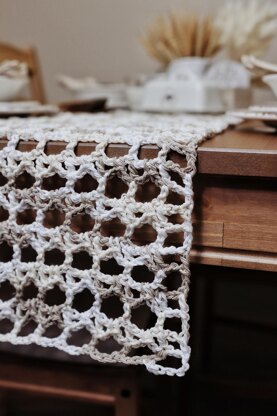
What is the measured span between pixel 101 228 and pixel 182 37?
29.9 inches

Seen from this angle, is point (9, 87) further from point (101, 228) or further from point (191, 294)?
point (191, 294)

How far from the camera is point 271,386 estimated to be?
3.86 feet

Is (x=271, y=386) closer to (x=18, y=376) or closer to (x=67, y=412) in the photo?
(x=67, y=412)

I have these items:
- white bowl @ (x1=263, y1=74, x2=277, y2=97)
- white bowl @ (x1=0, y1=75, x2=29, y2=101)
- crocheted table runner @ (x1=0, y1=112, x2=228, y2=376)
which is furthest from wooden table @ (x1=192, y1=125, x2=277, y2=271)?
white bowl @ (x1=0, y1=75, x2=29, y2=101)

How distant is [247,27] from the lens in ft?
4.08

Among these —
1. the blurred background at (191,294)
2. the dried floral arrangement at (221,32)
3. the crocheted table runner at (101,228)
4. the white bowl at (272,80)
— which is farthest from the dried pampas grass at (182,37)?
the crocheted table runner at (101,228)

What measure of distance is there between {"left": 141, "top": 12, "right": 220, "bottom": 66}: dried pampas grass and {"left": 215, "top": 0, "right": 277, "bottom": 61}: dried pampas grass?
3 cm

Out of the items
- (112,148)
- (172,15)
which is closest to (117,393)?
(112,148)

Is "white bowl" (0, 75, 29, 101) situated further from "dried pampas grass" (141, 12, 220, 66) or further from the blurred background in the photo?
the blurred background

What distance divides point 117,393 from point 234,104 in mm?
737

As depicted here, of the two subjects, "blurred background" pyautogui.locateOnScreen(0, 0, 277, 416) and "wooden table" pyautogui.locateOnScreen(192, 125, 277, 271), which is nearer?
"wooden table" pyautogui.locateOnScreen(192, 125, 277, 271)

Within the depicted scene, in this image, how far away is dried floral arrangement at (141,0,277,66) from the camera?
125 cm

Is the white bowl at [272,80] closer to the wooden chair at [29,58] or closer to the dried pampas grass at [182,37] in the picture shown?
the dried pampas grass at [182,37]

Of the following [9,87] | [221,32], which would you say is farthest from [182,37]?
[9,87]
